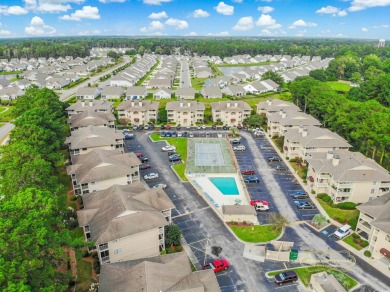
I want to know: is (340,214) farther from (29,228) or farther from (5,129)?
(5,129)

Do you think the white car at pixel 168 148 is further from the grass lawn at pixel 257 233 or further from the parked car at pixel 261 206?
the grass lawn at pixel 257 233

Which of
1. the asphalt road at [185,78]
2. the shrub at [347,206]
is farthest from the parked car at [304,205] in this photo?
the asphalt road at [185,78]

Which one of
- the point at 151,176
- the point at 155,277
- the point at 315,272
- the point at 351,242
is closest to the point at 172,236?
the point at 155,277

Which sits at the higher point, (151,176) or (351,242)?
(151,176)

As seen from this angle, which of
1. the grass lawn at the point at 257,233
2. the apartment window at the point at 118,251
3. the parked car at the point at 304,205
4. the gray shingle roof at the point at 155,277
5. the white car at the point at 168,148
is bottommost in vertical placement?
the grass lawn at the point at 257,233

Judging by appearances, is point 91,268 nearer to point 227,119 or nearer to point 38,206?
point 38,206

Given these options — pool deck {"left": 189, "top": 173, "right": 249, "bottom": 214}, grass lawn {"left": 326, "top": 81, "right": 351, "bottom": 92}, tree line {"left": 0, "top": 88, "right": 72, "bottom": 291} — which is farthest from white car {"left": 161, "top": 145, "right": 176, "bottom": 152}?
grass lawn {"left": 326, "top": 81, "right": 351, "bottom": 92}
